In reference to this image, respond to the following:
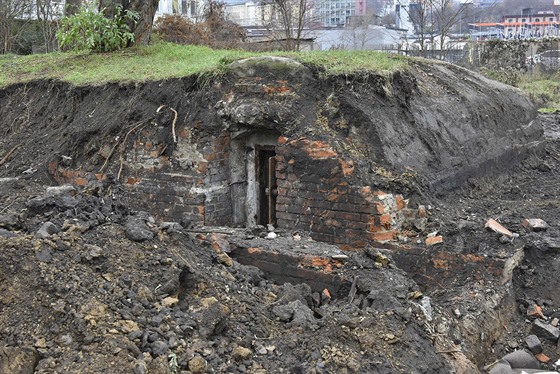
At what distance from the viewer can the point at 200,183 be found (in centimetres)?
869

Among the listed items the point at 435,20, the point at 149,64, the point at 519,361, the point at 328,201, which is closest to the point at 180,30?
the point at 149,64

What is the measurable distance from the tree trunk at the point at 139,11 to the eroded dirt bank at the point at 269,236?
222 centimetres

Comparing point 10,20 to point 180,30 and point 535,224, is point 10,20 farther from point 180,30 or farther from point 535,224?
point 535,224

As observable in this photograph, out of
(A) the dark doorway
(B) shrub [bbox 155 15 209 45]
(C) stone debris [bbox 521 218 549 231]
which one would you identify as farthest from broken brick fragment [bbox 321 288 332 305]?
(B) shrub [bbox 155 15 209 45]

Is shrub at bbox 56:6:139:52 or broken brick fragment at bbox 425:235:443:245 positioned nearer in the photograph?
broken brick fragment at bbox 425:235:443:245

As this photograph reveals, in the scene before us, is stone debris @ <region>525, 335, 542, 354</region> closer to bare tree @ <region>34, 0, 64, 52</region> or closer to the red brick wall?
the red brick wall

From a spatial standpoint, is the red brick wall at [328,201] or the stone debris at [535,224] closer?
the stone debris at [535,224]

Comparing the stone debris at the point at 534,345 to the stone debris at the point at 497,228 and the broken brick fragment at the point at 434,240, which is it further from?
the broken brick fragment at the point at 434,240

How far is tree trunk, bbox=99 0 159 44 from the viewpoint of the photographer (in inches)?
497

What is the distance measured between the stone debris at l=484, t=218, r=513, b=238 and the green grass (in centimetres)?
237

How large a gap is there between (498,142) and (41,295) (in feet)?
26.6

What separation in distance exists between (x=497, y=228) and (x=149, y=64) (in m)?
6.22

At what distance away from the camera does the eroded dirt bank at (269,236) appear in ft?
14.4

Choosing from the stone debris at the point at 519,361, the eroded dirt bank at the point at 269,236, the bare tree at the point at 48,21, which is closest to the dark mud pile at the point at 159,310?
the eroded dirt bank at the point at 269,236
